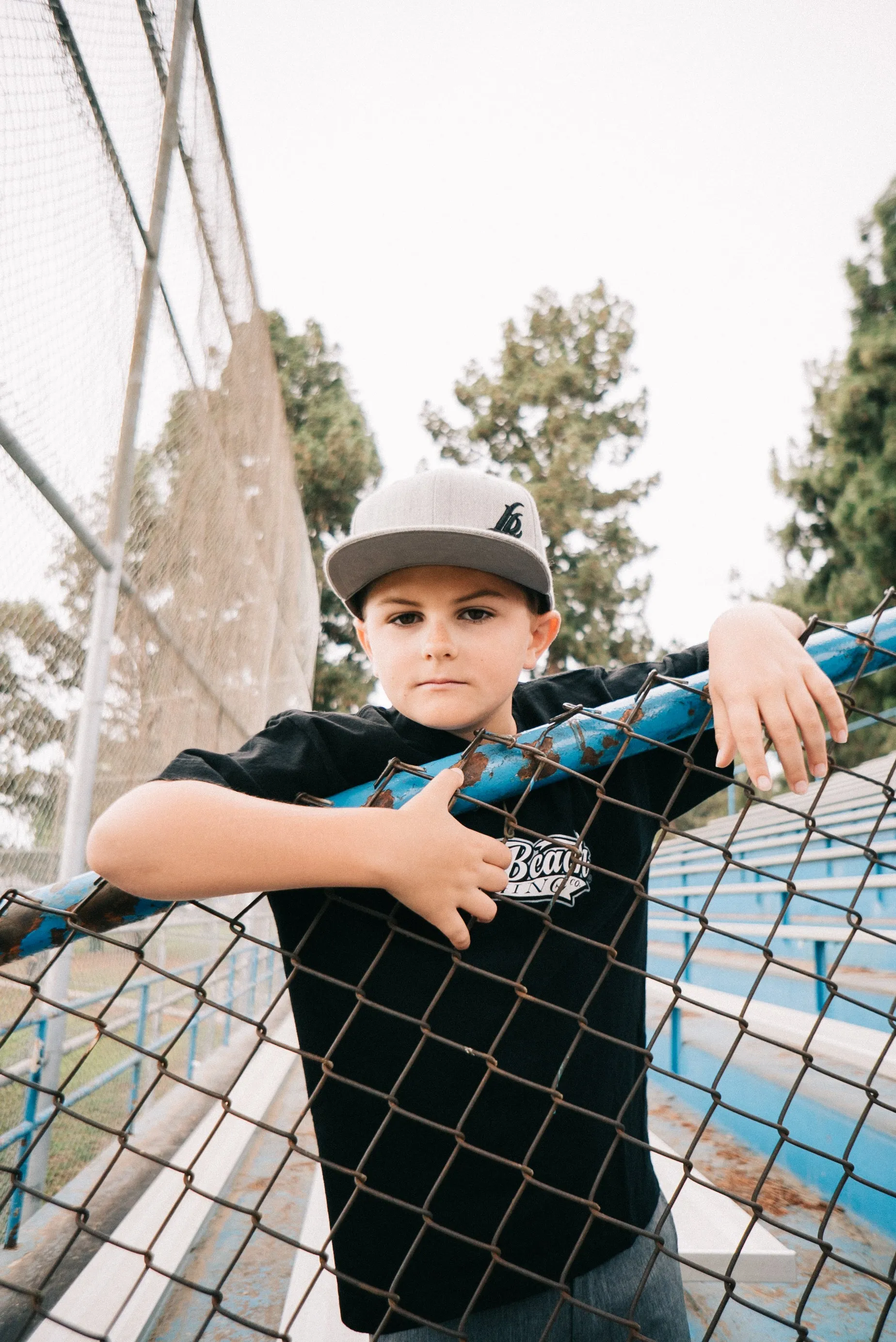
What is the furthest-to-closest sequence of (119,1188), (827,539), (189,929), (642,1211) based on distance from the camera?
(827,539) → (189,929) → (119,1188) → (642,1211)

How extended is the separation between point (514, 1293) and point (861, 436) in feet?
50.9

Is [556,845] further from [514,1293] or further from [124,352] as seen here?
[124,352]

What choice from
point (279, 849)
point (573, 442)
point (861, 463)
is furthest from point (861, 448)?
point (279, 849)

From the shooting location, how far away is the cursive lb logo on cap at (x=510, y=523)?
134cm

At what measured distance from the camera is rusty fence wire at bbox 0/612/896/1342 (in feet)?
3.30

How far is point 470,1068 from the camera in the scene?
123 cm

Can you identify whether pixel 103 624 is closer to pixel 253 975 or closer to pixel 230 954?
pixel 230 954

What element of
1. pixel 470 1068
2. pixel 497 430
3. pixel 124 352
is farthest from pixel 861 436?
pixel 470 1068

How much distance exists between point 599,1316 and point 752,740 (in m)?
0.81

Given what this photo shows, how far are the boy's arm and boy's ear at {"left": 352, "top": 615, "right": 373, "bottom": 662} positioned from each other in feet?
1.45

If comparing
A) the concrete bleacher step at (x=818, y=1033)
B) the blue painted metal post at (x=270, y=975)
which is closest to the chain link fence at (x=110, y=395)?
the concrete bleacher step at (x=818, y=1033)

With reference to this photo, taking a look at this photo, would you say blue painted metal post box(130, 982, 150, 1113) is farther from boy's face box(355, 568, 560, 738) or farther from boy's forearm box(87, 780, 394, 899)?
boy's forearm box(87, 780, 394, 899)

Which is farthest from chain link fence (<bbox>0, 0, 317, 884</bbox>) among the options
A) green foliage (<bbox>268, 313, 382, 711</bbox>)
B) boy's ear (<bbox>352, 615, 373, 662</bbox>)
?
green foliage (<bbox>268, 313, 382, 711</bbox>)

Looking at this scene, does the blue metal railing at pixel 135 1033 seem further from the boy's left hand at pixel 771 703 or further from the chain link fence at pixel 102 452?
the boy's left hand at pixel 771 703
